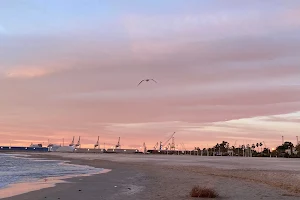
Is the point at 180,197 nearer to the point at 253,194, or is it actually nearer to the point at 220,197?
the point at 220,197

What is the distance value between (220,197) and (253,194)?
2543 millimetres

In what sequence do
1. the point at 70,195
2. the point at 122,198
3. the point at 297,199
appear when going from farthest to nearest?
the point at 70,195 < the point at 122,198 < the point at 297,199

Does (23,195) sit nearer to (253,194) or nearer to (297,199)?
(253,194)

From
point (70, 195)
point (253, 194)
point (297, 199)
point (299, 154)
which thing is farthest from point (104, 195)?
point (299, 154)

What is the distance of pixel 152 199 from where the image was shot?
20.0 meters

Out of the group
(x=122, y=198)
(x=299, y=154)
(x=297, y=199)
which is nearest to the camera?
(x=297, y=199)

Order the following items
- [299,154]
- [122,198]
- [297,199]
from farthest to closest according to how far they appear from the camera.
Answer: [299,154] < [122,198] < [297,199]

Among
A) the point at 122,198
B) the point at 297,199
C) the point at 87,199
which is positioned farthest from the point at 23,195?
the point at 297,199

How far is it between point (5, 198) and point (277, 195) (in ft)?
46.4

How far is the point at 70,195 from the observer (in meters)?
22.5

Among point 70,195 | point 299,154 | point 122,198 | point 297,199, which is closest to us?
point 297,199

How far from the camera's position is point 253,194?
72.2 feet

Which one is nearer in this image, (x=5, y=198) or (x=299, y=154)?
(x=5, y=198)

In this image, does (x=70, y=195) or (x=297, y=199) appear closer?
(x=297, y=199)
